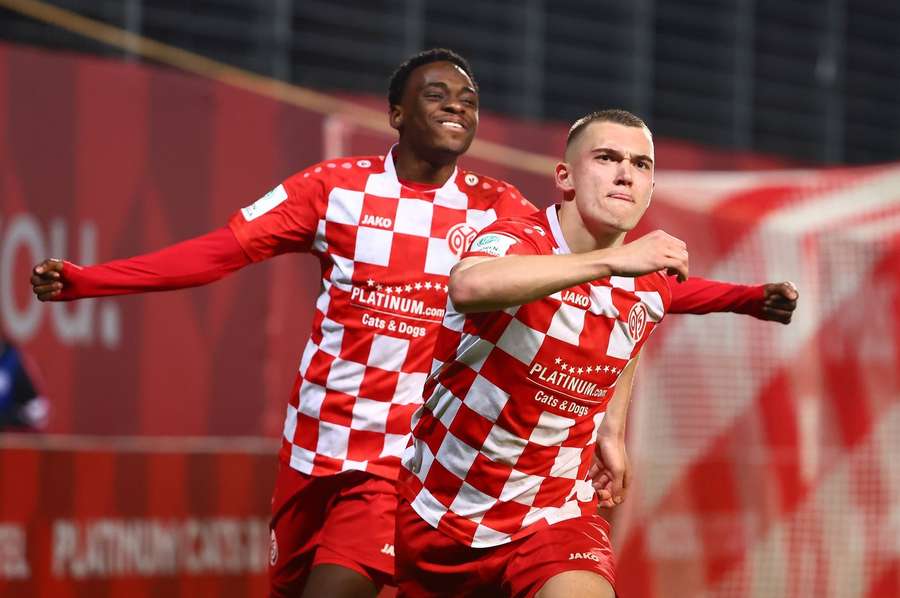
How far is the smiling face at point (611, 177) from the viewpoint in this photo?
11.2ft

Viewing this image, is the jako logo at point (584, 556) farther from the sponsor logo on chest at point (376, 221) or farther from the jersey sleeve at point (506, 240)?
the sponsor logo on chest at point (376, 221)

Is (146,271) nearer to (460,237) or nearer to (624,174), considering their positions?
(460,237)

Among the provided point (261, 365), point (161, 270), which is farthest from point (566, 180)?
point (261, 365)

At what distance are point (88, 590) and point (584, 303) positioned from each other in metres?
3.93

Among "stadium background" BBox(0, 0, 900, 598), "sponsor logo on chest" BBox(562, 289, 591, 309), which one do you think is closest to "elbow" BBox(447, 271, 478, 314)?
"sponsor logo on chest" BBox(562, 289, 591, 309)

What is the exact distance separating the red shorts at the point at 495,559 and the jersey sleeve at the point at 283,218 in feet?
3.07

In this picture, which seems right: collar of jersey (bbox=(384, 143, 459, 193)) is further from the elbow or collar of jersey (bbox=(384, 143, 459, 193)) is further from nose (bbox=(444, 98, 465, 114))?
the elbow

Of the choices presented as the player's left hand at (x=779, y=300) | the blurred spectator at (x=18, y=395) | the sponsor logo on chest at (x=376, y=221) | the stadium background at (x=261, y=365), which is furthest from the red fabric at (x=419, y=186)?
the blurred spectator at (x=18, y=395)

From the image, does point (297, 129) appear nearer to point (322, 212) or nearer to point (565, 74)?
point (322, 212)

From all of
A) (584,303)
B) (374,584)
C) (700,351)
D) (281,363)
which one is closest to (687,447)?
(700,351)

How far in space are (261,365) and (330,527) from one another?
11.4ft

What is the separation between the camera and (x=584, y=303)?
3475 mm

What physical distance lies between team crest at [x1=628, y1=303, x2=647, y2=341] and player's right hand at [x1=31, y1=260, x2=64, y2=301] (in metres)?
1.55

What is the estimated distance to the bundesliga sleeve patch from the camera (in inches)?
165
